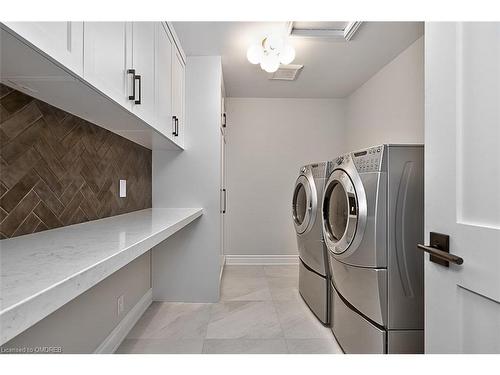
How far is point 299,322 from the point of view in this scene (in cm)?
238

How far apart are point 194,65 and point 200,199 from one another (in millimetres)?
1201

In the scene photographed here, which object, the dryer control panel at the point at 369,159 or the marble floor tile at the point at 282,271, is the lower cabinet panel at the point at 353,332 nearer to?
the dryer control panel at the point at 369,159

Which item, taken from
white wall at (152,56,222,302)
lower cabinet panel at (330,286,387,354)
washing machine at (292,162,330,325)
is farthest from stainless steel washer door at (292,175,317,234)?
white wall at (152,56,222,302)

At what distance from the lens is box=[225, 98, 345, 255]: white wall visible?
4.25 metres

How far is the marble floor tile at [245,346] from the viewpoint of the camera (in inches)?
75.6

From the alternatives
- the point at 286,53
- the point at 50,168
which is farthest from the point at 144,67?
the point at 286,53

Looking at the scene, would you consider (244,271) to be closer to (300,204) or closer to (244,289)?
(244,289)

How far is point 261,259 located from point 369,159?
284 centimetres

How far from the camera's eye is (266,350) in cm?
195

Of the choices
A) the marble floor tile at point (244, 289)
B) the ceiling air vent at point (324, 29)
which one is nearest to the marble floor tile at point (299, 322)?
the marble floor tile at point (244, 289)

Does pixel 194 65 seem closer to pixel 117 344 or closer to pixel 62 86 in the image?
pixel 62 86

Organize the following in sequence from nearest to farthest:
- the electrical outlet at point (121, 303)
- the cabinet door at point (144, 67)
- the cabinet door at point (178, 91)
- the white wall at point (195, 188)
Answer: the cabinet door at point (144, 67), the electrical outlet at point (121, 303), the cabinet door at point (178, 91), the white wall at point (195, 188)

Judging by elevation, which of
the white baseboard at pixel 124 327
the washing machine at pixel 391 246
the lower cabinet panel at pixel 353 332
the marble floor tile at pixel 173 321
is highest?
the washing machine at pixel 391 246

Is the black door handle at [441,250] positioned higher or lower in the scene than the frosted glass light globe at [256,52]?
lower
